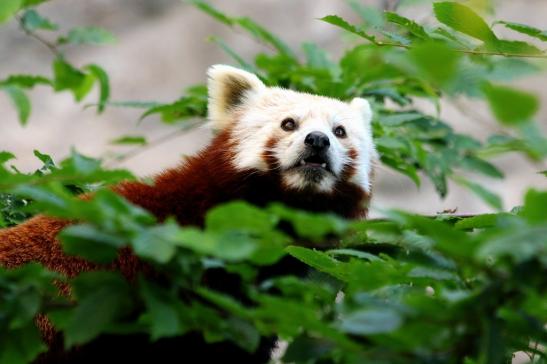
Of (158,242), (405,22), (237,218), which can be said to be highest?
(405,22)

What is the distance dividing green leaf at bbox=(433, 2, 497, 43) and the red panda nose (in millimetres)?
1484

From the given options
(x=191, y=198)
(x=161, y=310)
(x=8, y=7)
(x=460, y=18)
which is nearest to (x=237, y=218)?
(x=161, y=310)

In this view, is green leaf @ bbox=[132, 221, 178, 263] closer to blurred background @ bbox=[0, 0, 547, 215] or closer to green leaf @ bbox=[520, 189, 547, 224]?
green leaf @ bbox=[520, 189, 547, 224]

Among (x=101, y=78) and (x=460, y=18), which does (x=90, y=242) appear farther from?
(x=101, y=78)

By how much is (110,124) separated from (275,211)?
38.2 ft

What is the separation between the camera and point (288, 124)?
14.9 ft

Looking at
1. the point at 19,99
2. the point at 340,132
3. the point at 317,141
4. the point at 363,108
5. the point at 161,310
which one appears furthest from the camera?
the point at 363,108

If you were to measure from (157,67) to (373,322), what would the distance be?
11996 mm

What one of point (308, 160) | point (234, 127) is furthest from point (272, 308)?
point (234, 127)

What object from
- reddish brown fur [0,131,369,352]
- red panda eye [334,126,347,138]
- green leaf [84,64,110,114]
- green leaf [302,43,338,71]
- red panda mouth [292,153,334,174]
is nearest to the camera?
reddish brown fur [0,131,369,352]

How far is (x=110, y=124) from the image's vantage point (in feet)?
43.7

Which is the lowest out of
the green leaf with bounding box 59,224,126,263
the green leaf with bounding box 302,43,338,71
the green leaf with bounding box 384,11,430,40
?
the green leaf with bounding box 302,43,338,71

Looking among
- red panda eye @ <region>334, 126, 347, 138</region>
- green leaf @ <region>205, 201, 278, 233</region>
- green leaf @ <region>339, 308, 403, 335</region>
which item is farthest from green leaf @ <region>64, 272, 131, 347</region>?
red panda eye @ <region>334, 126, 347, 138</region>

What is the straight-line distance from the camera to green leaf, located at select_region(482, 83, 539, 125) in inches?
63.8
